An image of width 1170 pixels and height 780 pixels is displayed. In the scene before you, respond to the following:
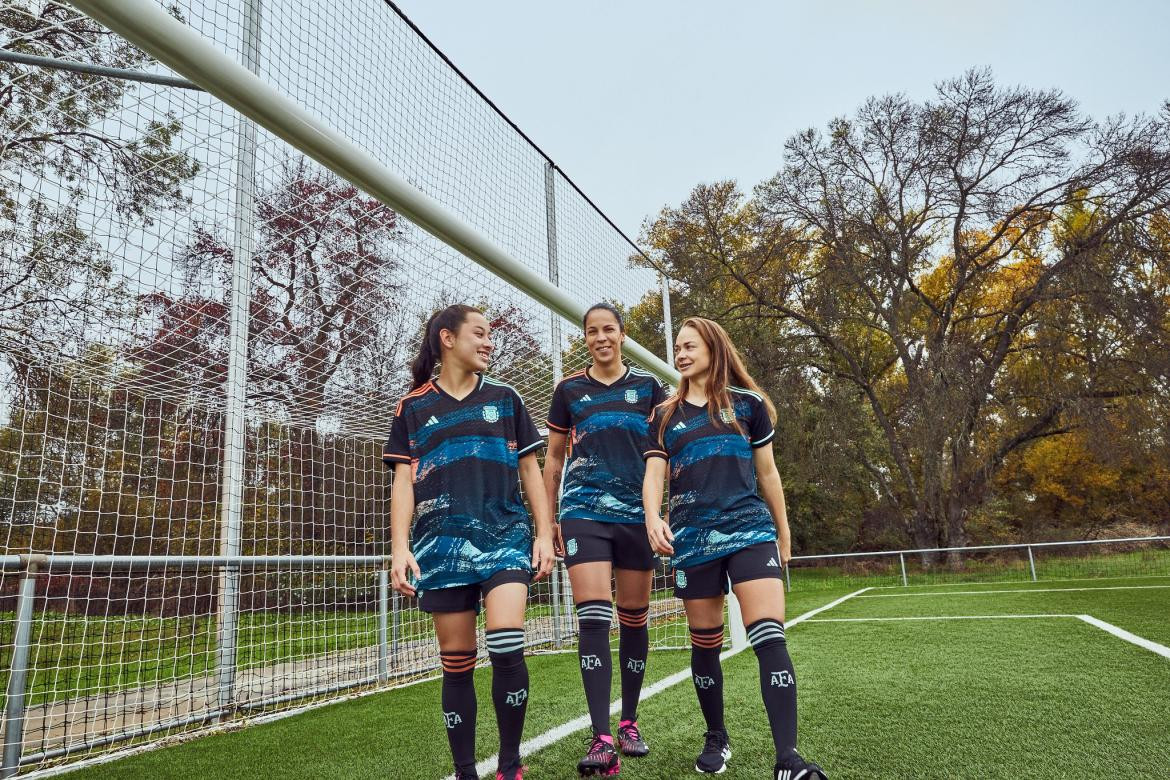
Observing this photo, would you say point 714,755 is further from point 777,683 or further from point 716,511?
point 716,511

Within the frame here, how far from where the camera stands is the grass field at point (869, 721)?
2541mm

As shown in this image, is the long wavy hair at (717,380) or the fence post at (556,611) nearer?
the long wavy hair at (717,380)

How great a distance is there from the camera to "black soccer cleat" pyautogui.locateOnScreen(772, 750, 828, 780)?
79.3 inches

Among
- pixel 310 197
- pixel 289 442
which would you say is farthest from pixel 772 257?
pixel 310 197

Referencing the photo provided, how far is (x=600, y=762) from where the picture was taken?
2.50 metres

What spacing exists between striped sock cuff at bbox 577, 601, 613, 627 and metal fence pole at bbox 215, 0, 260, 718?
265cm

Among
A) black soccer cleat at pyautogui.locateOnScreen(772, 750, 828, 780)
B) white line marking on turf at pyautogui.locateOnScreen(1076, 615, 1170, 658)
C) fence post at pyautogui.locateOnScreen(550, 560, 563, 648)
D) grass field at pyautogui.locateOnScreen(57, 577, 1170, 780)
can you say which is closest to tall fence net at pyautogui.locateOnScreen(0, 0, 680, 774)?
grass field at pyautogui.locateOnScreen(57, 577, 1170, 780)

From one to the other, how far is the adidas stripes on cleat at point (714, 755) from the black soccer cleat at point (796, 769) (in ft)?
1.57

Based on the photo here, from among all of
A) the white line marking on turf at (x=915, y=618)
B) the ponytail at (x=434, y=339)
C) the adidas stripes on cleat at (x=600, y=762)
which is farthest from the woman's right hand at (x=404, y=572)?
the white line marking on turf at (x=915, y=618)

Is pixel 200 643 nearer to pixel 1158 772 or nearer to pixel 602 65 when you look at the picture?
pixel 1158 772

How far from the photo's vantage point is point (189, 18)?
3.40 meters

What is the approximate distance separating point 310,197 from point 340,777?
3.60m

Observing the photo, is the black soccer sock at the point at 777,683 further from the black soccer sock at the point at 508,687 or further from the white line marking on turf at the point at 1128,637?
the white line marking on turf at the point at 1128,637

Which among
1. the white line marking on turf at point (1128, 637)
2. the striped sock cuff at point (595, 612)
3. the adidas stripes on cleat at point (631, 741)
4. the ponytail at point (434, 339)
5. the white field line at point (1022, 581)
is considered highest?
the ponytail at point (434, 339)
